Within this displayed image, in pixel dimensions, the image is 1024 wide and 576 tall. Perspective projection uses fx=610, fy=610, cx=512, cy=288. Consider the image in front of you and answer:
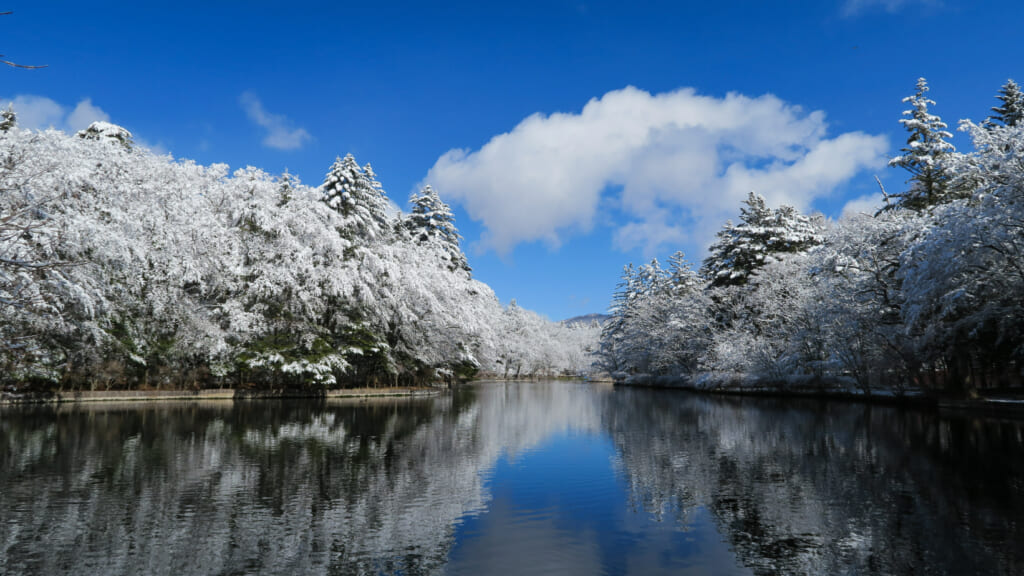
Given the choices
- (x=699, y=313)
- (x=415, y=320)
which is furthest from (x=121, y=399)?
(x=699, y=313)

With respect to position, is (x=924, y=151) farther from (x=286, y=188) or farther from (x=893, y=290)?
(x=286, y=188)

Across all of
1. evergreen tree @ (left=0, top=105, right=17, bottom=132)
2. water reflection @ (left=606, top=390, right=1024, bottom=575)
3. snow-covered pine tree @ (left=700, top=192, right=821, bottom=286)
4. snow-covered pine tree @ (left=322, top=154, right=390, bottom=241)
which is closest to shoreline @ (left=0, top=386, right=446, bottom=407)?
snow-covered pine tree @ (left=322, top=154, right=390, bottom=241)

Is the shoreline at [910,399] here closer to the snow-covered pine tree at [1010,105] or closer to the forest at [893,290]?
the forest at [893,290]

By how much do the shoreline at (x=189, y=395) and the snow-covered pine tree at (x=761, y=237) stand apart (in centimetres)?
2628

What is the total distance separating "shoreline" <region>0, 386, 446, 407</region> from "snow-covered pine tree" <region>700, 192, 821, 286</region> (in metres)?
26.3

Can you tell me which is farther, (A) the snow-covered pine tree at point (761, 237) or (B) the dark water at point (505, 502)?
(A) the snow-covered pine tree at point (761, 237)

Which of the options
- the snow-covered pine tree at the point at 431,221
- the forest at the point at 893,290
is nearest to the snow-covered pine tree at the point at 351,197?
the snow-covered pine tree at the point at 431,221

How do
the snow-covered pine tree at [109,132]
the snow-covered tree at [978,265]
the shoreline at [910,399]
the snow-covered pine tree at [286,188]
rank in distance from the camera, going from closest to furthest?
the snow-covered tree at [978,265], the shoreline at [910,399], the snow-covered pine tree at [109,132], the snow-covered pine tree at [286,188]

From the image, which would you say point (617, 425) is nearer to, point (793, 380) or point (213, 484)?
point (213, 484)

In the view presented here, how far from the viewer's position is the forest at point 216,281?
78.8 ft

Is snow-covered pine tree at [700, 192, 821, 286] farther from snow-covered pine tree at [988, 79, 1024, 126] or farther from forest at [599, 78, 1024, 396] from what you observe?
snow-covered pine tree at [988, 79, 1024, 126]

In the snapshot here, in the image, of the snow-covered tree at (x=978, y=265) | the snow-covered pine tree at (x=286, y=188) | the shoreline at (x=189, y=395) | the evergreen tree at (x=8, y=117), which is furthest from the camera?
the snow-covered pine tree at (x=286, y=188)

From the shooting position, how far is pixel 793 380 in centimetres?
3488

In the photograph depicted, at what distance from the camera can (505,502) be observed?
9352mm
